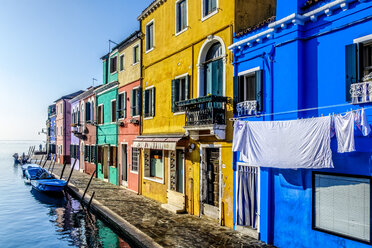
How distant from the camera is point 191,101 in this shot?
11.6m

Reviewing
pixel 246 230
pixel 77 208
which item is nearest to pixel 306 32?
pixel 246 230

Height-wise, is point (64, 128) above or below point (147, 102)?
below

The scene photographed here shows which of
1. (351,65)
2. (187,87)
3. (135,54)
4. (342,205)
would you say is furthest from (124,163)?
(351,65)

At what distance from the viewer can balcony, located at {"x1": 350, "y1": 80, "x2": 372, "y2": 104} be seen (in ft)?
22.8

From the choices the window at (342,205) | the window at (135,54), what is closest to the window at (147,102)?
the window at (135,54)

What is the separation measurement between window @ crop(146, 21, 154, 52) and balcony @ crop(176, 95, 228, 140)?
635 cm

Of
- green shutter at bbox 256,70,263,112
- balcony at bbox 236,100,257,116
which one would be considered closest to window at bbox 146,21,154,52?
balcony at bbox 236,100,257,116

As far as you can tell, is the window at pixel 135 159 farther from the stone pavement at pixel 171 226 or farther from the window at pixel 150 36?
the window at pixel 150 36

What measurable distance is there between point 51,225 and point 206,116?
9.45m

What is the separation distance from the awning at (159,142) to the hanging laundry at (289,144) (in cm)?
415

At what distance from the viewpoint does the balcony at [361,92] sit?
6949 mm

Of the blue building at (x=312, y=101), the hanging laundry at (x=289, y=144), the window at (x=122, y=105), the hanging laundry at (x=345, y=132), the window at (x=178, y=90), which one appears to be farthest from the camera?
the window at (x=122, y=105)

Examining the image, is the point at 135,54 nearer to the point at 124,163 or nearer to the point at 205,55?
→ the point at 124,163

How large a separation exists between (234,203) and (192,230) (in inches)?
68.8
